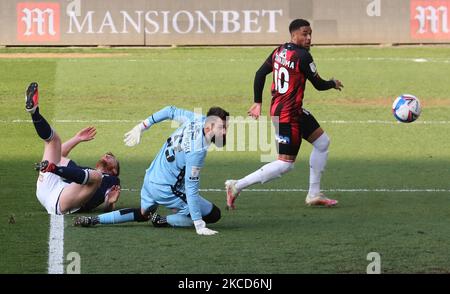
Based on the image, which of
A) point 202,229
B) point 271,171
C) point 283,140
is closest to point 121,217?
point 202,229

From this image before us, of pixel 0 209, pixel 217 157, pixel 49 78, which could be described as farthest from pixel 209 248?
pixel 49 78

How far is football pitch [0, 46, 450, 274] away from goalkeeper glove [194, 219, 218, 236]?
0.06 meters

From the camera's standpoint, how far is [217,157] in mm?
17109

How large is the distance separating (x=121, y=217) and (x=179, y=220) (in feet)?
1.96

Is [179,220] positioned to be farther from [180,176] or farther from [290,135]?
[290,135]

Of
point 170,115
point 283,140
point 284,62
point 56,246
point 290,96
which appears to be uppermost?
point 284,62

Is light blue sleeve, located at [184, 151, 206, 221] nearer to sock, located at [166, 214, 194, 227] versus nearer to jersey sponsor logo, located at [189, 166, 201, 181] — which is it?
jersey sponsor logo, located at [189, 166, 201, 181]

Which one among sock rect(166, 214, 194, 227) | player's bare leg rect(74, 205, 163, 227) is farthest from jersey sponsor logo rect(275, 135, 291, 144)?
player's bare leg rect(74, 205, 163, 227)

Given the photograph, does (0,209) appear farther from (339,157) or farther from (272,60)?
(339,157)

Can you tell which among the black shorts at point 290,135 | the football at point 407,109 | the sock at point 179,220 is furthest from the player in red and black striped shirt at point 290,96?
the football at point 407,109

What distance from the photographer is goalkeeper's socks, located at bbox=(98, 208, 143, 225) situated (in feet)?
38.7

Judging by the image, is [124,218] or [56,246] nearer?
[56,246]

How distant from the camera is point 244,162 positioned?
54.4ft
